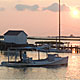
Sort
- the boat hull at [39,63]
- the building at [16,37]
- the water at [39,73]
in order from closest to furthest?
the water at [39,73] → the boat hull at [39,63] → the building at [16,37]

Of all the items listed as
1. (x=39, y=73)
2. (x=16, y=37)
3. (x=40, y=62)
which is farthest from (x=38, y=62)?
(x=16, y=37)

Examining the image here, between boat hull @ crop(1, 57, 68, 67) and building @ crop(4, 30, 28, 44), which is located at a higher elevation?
building @ crop(4, 30, 28, 44)

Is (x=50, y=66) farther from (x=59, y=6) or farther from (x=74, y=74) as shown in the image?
(x=59, y=6)

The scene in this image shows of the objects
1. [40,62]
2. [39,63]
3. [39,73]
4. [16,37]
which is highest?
[16,37]

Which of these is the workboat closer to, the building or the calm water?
the calm water

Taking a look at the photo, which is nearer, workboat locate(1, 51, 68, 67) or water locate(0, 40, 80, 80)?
water locate(0, 40, 80, 80)

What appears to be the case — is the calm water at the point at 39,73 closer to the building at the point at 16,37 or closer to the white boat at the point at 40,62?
the white boat at the point at 40,62

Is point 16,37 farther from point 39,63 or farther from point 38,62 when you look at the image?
point 39,63

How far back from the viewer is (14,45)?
84500 millimetres

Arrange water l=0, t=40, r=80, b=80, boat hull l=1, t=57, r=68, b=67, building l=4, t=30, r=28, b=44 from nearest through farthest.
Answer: water l=0, t=40, r=80, b=80 < boat hull l=1, t=57, r=68, b=67 < building l=4, t=30, r=28, b=44

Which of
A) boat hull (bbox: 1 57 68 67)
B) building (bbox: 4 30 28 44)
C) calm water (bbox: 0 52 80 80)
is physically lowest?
calm water (bbox: 0 52 80 80)

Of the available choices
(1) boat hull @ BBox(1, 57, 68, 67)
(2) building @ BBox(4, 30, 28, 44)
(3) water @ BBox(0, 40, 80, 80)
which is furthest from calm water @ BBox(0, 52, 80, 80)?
(2) building @ BBox(4, 30, 28, 44)

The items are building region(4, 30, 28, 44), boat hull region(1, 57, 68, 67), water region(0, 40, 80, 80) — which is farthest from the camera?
building region(4, 30, 28, 44)

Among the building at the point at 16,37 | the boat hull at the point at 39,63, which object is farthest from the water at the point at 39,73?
the building at the point at 16,37
